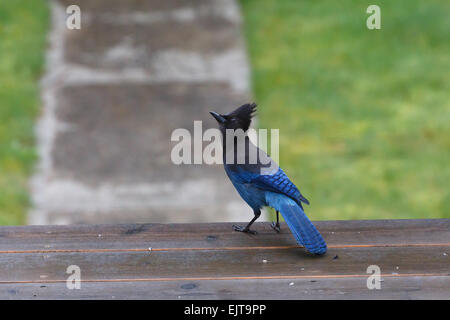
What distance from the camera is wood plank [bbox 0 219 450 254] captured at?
3.39m

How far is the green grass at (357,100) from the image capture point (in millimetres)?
7789

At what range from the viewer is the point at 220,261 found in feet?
10.6

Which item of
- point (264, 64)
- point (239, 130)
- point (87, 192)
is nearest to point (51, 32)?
point (264, 64)

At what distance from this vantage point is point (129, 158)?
860 cm

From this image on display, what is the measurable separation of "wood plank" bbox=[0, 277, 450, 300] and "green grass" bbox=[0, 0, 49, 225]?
4.50 meters

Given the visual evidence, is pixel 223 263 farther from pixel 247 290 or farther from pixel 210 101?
pixel 210 101

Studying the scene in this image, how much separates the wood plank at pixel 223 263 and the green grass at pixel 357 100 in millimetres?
4003

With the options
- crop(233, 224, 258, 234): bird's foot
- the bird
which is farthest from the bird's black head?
crop(233, 224, 258, 234): bird's foot

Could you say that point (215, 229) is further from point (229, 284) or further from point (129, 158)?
point (129, 158)

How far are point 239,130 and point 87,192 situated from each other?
441 centimetres

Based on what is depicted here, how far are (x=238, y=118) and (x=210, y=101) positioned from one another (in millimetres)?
5829

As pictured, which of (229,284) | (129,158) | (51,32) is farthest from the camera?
(51,32)

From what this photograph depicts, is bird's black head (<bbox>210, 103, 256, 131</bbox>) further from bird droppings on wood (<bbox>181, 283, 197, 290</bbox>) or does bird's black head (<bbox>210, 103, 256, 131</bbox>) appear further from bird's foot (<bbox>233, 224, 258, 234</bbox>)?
bird droppings on wood (<bbox>181, 283, 197, 290</bbox>)

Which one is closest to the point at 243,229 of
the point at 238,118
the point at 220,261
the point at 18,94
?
the point at 220,261
